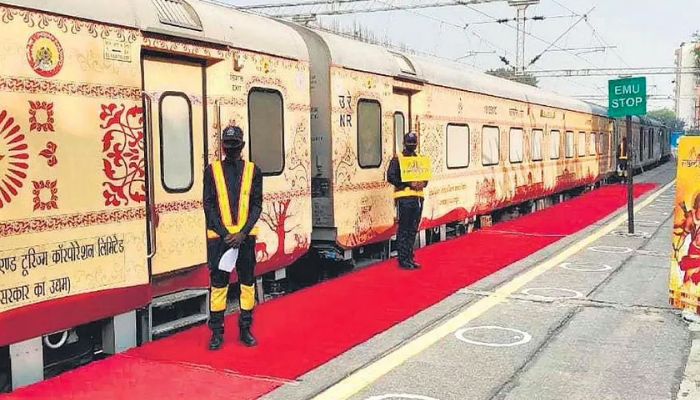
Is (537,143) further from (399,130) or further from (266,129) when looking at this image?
(266,129)

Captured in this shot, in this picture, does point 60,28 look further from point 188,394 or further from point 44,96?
point 188,394

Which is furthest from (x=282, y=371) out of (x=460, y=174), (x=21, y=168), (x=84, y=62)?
(x=460, y=174)

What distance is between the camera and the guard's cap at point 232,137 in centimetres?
575

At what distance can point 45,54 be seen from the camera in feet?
16.1

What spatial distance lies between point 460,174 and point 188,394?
903 centimetres

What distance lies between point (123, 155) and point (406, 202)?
4.53 meters

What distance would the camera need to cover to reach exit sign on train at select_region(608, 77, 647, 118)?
12.4 metres

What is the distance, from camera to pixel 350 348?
234 inches

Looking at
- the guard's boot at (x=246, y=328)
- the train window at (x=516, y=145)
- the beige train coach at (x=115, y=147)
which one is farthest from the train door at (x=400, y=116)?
the train window at (x=516, y=145)

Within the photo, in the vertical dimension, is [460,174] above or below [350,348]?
above

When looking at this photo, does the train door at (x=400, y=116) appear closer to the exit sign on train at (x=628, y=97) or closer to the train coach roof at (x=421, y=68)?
the train coach roof at (x=421, y=68)

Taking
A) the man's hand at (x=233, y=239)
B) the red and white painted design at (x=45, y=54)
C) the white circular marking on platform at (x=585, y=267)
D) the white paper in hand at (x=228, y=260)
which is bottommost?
the white circular marking on platform at (x=585, y=267)

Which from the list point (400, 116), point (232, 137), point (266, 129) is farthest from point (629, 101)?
point (232, 137)

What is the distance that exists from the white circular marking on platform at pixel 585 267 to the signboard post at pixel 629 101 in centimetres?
310
